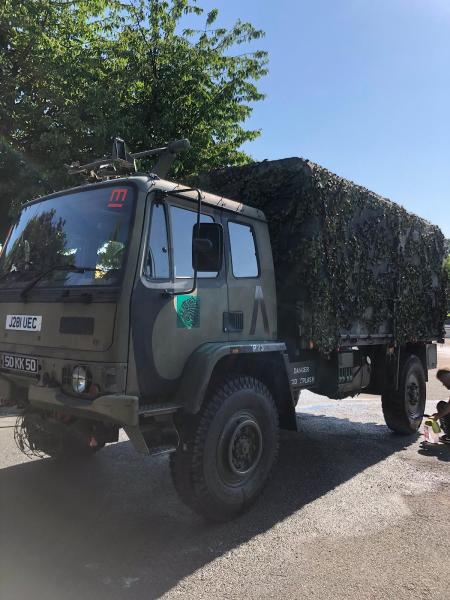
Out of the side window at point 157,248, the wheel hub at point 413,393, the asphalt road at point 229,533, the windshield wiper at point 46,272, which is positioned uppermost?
the side window at point 157,248

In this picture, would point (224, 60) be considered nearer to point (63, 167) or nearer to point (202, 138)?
point (202, 138)

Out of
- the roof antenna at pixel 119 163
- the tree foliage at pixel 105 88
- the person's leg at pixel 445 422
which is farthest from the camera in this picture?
the tree foliage at pixel 105 88

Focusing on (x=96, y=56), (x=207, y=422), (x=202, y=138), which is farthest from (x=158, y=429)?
(x=96, y=56)

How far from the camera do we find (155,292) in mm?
3506

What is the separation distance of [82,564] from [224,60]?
10864mm

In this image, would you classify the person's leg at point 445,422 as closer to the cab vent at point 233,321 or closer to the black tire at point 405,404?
the black tire at point 405,404

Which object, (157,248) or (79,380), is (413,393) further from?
(79,380)

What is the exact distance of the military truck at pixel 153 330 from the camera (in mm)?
3359

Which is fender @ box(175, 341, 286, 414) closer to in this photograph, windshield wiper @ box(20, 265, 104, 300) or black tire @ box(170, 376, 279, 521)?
black tire @ box(170, 376, 279, 521)

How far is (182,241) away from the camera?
3836 millimetres

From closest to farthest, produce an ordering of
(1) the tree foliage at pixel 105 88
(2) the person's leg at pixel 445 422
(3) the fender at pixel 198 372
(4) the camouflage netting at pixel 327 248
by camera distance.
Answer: (3) the fender at pixel 198 372 → (4) the camouflage netting at pixel 327 248 → (2) the person's leg at pixel 445 422 → (1) the tree foliage at pixel 105 88


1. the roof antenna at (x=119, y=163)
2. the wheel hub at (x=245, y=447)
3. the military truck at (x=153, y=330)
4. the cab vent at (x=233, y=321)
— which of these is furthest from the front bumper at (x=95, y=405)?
the roof antenna at (x=119, y=163)

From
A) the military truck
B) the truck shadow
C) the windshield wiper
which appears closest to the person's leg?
the truck shadow

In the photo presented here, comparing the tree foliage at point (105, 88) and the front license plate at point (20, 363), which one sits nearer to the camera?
the front license plate at point (20, 363)
